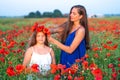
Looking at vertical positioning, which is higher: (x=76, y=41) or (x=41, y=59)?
(x=76, y=41)

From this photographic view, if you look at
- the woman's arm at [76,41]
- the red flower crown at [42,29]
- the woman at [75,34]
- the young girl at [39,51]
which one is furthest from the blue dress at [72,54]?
the red flower crown at [42,29]

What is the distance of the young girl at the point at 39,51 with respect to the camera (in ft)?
16.5

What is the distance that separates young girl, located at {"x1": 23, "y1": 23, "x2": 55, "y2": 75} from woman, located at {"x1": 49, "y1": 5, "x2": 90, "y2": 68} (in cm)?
34

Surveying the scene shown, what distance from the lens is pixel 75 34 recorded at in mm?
5422

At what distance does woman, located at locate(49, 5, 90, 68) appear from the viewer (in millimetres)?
5391

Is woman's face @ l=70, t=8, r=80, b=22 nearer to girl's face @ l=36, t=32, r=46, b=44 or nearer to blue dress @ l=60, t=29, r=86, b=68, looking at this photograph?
blue dress @ l=60, t=29, r=86, b=68

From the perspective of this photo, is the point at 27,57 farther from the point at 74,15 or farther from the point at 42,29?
the point at 74,15

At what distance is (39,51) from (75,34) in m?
0.59

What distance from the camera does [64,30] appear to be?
5531mm

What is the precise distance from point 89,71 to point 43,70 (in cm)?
51

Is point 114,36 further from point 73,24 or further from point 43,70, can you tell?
point 43,70

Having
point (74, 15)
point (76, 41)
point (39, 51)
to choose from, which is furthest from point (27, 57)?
point (74, 15)

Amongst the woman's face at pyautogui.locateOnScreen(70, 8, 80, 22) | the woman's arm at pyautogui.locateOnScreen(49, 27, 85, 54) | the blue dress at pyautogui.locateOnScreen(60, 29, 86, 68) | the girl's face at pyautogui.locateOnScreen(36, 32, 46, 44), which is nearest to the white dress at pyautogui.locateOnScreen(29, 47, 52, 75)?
the girl's face at pyautogui.locateOnScreen(36, 32, 46, 44)

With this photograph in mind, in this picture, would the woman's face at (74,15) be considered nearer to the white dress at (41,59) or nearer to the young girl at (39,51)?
the young girl at (39,51)
